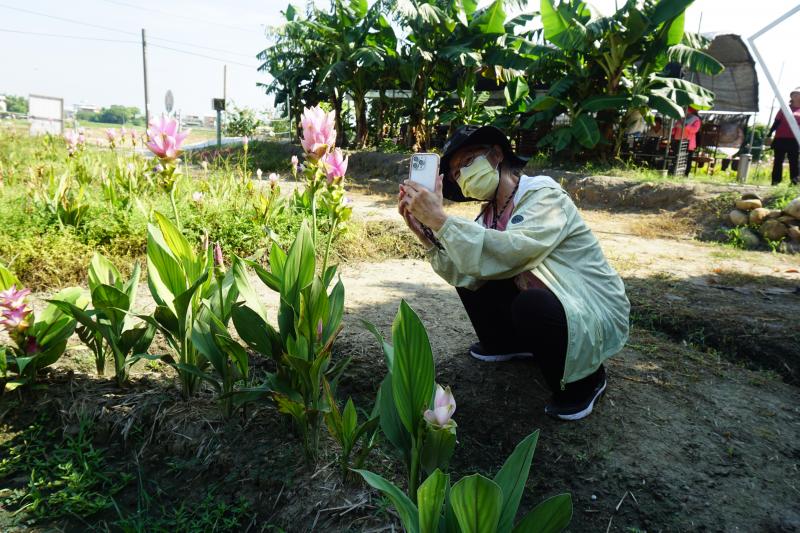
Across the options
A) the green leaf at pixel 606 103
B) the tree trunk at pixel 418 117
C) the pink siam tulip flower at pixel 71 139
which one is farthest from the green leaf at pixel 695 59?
the pink siam tulip flower at pixel 71 139

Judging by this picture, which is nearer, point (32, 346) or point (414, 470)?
point (414, 470)

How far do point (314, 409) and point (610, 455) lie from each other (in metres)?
1.09

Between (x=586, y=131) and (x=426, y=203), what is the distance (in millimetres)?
8127

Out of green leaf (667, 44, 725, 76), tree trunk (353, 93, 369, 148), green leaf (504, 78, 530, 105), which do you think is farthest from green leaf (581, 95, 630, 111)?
tree trunk (353, 93, 369, 148)

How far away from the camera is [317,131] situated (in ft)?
5.63

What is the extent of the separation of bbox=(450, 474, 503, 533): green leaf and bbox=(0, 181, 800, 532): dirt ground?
0.52 m

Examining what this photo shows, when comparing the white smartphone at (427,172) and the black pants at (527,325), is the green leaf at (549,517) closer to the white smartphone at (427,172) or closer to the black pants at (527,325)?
the black pants at (527,325)

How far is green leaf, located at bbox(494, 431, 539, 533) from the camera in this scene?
1.17 metres

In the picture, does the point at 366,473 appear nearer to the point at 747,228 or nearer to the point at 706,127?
the point at 747,228

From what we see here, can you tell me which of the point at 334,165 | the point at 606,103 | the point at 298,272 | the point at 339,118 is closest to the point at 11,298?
the point at 298,272

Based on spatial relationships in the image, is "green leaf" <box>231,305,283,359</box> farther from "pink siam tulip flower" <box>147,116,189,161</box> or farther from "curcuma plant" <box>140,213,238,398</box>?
"pink siam tulip flower" <box>147,116,189,161</box>

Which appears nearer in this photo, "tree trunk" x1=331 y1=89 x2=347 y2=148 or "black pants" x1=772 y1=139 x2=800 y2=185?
"black pants" x1=772 y1=139 x2=800 y2=185

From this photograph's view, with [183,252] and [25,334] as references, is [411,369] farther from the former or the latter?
[25,334]

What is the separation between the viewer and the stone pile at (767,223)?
5852mm
